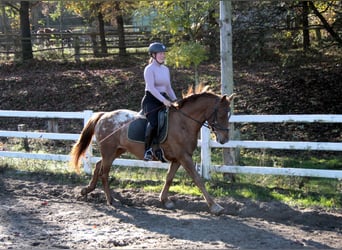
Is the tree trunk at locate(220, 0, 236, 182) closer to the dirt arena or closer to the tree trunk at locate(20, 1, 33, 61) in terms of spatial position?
the dirt arena

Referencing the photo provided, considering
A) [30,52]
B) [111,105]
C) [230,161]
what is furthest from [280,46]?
[30,52]

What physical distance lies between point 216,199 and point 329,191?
6.85 feet

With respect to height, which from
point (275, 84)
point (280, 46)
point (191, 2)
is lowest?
point (275, 84)

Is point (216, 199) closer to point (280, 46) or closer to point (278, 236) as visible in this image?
point (278, 236)

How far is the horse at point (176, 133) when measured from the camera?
778cm

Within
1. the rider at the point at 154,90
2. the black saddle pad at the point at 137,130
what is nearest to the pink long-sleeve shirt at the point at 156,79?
the rider at the point at 154,90

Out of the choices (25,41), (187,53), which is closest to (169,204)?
(187,53)

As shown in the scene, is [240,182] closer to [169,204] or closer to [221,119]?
[169,204]

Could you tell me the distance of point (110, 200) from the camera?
862cm

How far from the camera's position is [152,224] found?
7285mm

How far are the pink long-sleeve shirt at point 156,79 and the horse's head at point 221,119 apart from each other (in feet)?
2.83

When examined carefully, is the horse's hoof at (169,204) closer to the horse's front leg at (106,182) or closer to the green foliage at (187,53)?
the horse's front leg at (106,182)

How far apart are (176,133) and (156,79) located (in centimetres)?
92

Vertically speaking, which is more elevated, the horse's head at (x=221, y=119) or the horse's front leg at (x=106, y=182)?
the horse's head at (x=221, y=119)
